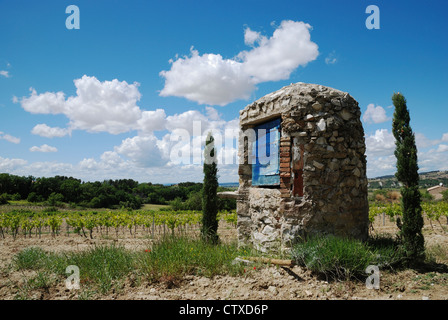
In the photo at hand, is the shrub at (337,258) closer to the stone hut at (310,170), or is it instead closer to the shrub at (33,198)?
the stone hut at (310,170)

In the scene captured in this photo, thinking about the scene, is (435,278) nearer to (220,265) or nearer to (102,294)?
(220,265)

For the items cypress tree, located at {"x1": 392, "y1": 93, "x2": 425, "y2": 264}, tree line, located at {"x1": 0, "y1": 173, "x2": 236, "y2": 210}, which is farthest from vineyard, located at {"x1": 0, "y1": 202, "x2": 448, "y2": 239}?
tree line, located at {"x1": 0, "y1": 173, "x2": 236, "y2": 210}

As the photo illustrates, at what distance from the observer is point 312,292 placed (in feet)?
14.1

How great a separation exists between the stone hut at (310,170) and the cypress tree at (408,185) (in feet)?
2.51

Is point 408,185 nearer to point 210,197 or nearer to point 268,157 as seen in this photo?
point 268,157

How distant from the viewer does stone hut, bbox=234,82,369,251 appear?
5648mm

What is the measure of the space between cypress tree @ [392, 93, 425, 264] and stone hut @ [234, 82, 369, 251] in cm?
77

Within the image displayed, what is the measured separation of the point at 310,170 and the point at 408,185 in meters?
2.05

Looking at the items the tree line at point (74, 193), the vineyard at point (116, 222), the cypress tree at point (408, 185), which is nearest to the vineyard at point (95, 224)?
the vineyard at point (116, 222)

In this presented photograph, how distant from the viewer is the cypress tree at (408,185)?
5504mm

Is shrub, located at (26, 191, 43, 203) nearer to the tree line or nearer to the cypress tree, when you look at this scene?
the tree line
